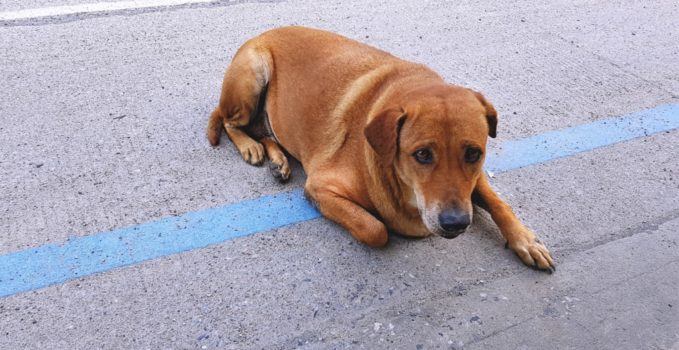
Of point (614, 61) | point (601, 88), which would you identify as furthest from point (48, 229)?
point (614, 61)

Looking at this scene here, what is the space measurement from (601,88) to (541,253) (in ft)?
7.08

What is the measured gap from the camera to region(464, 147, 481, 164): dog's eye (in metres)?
2.79

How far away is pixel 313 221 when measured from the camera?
3.34 metres

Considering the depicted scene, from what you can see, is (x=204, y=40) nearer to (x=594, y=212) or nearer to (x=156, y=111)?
(x=156, y=111)

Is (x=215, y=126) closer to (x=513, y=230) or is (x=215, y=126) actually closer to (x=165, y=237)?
(x=165, y=237)

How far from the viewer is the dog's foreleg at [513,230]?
3074 millimetres

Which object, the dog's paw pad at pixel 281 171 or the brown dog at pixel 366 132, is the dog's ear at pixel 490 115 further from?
the dog's paw pad at pixel 281 171

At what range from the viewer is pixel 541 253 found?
10.1 ft

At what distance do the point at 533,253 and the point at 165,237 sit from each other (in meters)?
1.73

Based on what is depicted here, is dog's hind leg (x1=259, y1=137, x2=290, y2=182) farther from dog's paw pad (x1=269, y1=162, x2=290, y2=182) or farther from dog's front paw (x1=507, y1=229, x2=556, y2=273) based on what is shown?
dog's front paw (x1=507, y1=229, x2=556, y2=273)

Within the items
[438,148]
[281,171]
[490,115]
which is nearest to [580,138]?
[490,115]

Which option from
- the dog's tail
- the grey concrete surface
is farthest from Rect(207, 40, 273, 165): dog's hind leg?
the grey concrete surface

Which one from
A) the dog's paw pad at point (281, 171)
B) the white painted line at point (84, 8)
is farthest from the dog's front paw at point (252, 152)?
the white painted line at point (84, 8)

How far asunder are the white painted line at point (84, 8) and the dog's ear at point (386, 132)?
11.0 ft
